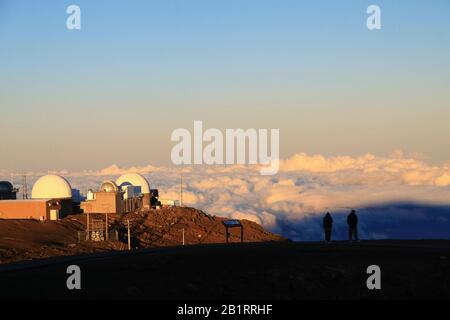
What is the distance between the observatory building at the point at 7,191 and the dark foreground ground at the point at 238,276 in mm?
58210

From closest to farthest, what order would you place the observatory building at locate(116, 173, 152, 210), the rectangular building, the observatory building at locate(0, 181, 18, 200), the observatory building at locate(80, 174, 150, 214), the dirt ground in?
the dirt ground, the rectangular building, the observatory building at locate(80, 174, 150, 214), the observatory building at locate(0, 181, 18, 200), the observatory building at locate(116, 173, 152, 210)

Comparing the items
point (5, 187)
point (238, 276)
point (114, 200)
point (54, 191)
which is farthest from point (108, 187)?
point (238, 276)

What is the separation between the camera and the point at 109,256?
3177 centimetres

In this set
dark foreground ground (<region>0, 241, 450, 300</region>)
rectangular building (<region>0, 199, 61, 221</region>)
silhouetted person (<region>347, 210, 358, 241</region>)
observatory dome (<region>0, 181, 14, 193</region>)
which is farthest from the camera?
observatory dome (<region>0, 181, 14, 193</region>)

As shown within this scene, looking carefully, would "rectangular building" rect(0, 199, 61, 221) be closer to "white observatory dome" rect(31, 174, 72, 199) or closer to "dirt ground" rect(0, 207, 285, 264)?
"dirt ground" rect(0, 207, 285, 264)

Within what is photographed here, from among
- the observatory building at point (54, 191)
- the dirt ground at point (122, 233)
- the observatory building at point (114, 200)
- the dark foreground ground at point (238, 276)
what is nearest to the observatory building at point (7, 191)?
the observatory building at point (54, 191)

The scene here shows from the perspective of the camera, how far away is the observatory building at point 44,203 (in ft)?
261

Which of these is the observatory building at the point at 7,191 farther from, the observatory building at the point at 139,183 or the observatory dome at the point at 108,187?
the observatory building at the point at 139,183

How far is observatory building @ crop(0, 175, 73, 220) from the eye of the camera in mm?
Result: 79438

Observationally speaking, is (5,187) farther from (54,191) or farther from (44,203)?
(44,203)

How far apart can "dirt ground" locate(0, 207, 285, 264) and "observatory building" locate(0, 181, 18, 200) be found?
8949 mm

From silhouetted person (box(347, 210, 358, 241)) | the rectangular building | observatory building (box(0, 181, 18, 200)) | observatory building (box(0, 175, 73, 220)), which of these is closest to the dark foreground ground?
silhouetted person (box(347, 210, 358, 241))

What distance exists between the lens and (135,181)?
98188 mm
